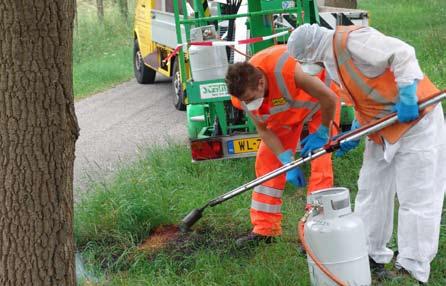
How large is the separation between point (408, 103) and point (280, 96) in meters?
1.18

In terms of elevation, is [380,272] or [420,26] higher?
[380,272]

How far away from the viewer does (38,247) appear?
134 inches

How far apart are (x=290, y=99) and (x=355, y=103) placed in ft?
2.17

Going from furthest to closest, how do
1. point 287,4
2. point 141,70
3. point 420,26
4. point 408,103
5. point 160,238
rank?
point 420,26
point 141,70
point 287,4
point 160,238
point 408,103

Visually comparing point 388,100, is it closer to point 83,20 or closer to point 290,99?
point 290,99

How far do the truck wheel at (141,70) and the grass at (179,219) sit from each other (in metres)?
6.76

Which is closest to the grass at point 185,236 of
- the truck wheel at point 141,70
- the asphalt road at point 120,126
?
the asphalt road at point 120,126

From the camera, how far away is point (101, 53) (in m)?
21.7

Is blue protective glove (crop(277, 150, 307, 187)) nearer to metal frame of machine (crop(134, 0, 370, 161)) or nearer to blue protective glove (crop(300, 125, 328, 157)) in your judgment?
blue protective glove (crop(300, 125, 328, 157))

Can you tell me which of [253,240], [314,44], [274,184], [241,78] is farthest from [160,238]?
[314,44]

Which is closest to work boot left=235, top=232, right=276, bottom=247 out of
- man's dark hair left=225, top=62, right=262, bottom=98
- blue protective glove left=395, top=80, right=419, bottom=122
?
man's dark hair left=225, top=62, right=262, bottom=98

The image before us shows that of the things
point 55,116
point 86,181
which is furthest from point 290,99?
point 86,181

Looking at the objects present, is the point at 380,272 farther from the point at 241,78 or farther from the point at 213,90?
the point at 213,90

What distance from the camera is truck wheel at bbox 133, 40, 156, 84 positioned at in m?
14.1
